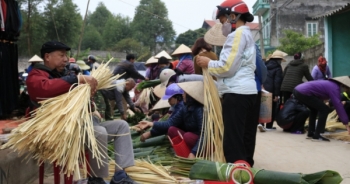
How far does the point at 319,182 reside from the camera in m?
3.72

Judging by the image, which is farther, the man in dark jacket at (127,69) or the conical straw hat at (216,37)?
the man in dark jacket at (127,69)

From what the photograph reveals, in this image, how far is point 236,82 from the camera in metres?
4.30

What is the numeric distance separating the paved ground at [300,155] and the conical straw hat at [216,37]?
1454mm

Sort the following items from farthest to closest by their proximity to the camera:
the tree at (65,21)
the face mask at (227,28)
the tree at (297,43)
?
the tree at (65,21) < the tree at (297,43) < the face mask at (227,28)

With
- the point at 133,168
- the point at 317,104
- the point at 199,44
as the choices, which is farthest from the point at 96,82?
the point at 317,104

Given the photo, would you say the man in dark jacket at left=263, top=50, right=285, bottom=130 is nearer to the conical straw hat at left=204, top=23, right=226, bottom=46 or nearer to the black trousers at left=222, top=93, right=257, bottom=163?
the conical straw hat at left=204, top=23, right=226, bottom=46

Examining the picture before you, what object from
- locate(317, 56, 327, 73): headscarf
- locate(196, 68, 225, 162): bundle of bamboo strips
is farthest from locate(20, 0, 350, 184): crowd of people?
locate(317, 56, 327, 73): headscarf

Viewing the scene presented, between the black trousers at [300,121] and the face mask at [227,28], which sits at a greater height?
the face mask at [227,28]

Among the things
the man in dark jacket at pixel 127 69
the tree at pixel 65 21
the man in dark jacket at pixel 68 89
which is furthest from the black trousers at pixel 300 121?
the tree at pixel 65 21

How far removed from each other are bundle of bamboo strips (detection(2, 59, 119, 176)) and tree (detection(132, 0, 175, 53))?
2013 inches

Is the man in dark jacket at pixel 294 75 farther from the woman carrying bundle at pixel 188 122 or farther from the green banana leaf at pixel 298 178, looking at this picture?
the green banana leaf at pixel 298 178

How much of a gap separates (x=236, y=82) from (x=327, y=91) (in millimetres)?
3223

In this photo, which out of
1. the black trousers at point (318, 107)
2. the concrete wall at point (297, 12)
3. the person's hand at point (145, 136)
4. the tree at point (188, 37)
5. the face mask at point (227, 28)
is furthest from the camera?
the tree at point (188, 37)

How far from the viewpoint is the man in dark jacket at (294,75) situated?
30.3 feet
